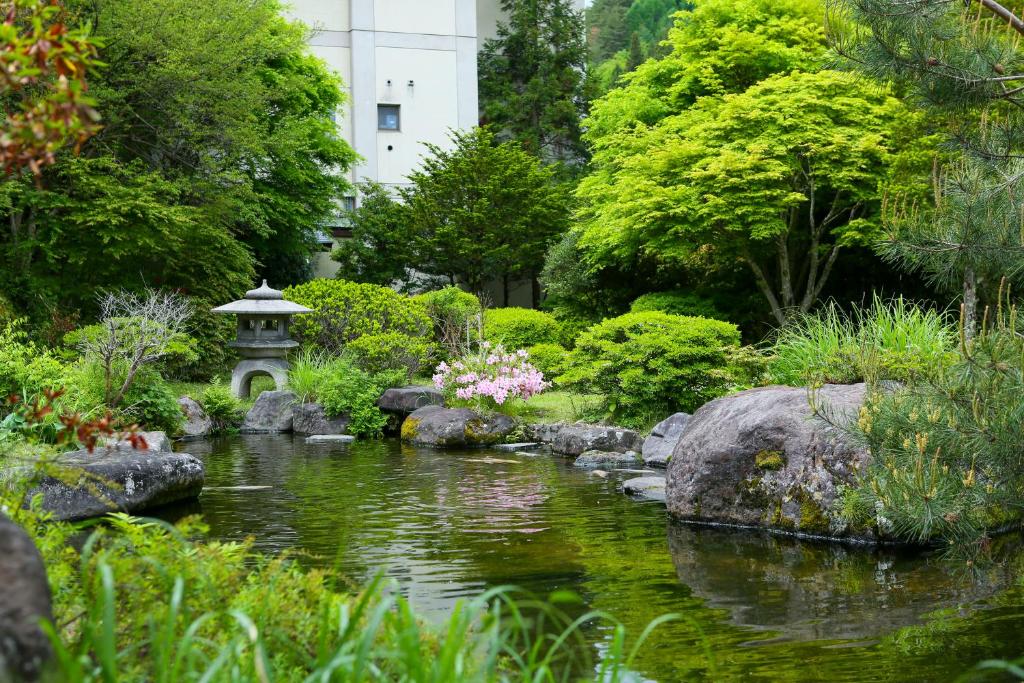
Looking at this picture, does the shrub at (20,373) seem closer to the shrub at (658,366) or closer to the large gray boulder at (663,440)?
the shrub at (658,366)

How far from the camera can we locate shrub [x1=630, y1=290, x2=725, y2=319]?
1934cm

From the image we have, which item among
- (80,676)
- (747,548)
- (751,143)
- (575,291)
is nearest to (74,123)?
(80,676)

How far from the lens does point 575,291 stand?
74.6 ft

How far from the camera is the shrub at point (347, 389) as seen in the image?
1570 centimetres

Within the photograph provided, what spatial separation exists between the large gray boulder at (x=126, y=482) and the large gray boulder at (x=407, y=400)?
20.9 feet

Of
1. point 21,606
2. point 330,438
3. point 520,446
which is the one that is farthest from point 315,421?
point 21,606

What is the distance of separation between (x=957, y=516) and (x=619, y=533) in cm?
293

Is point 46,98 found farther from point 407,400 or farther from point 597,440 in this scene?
point 407,400

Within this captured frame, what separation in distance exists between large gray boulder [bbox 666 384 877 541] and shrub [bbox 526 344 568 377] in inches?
400

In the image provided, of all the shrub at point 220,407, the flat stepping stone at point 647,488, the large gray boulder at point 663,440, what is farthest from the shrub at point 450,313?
the flat stepping stone at point 647,488

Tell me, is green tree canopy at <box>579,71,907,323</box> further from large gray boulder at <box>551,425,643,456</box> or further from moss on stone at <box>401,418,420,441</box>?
moss on stone at <box>401,418,420,441</box>

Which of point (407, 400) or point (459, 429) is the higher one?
point (407, 400)

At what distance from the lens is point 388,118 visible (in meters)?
31.7

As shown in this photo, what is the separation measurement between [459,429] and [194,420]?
4364 mm
